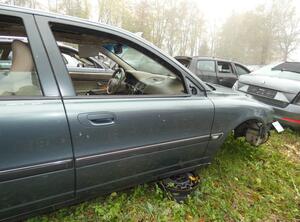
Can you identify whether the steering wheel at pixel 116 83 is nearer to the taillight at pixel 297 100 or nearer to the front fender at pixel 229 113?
the front fender at pixel 229 113

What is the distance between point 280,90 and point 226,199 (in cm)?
248

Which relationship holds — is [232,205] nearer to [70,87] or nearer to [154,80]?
[154,80]

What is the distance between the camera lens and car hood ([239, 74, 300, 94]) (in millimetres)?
3820

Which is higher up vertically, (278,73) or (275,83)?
(278,73)

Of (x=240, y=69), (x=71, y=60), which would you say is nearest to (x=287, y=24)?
(x=240, y=69)

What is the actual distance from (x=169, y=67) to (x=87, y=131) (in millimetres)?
956

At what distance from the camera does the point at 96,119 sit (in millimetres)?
1516

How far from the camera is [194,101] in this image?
2062 millimetres

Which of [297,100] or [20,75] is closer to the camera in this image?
[20,75]

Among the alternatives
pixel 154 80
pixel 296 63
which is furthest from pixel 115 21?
pixel 154 80

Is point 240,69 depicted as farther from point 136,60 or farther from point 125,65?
point 125,65

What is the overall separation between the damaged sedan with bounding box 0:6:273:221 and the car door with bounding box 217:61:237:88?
17.8ft

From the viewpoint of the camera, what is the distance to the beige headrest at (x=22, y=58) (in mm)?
1529

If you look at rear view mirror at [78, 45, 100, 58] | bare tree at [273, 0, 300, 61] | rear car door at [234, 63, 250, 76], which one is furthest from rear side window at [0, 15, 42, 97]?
bare tree at [273, 0, 300, 61]
